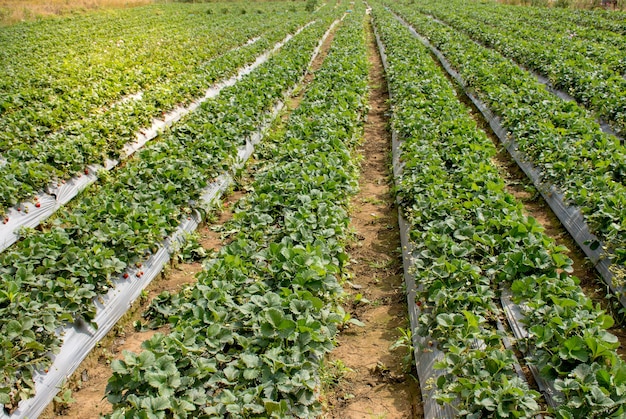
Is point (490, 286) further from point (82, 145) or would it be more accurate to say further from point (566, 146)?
point (82, 145)

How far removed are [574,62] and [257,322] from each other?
12566 millimetres

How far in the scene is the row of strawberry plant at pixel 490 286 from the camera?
288 centimetres

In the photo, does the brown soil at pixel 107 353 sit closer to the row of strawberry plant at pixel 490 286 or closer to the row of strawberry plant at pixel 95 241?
the row of strawberry plant at pixel 95 241

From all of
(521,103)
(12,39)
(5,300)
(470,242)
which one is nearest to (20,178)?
(5,300)

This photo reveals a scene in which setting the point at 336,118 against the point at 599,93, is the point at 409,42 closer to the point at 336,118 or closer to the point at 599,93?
the point at 599,93

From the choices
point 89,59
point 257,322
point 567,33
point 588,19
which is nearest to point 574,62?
point 567,33

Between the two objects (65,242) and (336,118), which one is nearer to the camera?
(65,242)

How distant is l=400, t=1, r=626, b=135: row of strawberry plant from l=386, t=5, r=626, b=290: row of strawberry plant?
841mm

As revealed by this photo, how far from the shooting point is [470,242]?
14.9 feet

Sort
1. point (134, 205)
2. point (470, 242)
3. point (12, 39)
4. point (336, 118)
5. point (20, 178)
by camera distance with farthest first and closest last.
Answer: point (12, 39) < point (336, 118) < point (20, 178) < point (134, 205) < point (470, 242)

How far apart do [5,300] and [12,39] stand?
799 inches

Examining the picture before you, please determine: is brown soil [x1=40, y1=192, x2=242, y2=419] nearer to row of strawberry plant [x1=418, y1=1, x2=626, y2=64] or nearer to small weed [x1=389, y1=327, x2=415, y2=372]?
small weed [x1=389, y1=327, x2=415, y2=372]

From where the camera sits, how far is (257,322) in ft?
11.3

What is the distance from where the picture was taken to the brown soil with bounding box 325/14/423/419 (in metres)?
3.73
